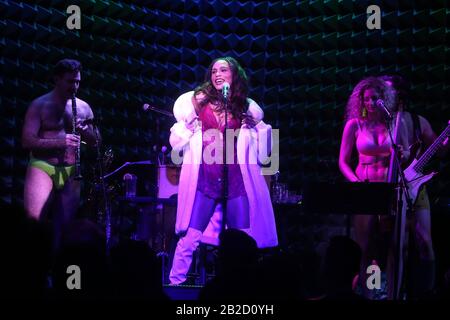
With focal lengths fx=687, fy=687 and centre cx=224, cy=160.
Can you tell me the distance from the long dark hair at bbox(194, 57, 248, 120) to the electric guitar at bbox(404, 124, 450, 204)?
1443 mm

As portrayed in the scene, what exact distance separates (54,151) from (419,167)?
2867 millimetres

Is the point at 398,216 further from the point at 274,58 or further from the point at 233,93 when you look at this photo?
the point at 274,58

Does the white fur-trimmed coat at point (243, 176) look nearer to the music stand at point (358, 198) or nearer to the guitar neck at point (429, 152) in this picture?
the music stand at point (358, 198)

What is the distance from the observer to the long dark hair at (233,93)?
18.7 ft

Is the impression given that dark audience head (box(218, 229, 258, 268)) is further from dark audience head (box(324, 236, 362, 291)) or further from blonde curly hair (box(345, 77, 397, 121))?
blonde curly hair (box(345, 77, 397, 121))

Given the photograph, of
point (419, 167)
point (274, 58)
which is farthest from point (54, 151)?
point (274, 58)

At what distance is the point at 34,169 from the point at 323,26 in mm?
3699

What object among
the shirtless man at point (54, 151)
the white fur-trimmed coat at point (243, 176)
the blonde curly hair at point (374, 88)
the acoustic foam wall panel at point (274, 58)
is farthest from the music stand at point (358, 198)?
the acoustic foam wall panel at point (274, 58)

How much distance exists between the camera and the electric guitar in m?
5.21

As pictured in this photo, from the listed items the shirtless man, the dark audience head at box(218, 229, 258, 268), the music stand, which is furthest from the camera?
the shirtless man

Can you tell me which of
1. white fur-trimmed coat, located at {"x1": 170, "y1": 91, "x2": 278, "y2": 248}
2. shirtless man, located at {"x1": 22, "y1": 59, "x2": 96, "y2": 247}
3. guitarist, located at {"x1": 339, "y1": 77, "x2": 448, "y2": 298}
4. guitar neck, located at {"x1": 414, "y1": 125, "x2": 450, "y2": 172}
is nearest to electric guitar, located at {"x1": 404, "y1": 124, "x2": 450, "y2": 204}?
guitar neck, located at {"x1": 414, "y1": 125, "x2": 450, "y2": 172}

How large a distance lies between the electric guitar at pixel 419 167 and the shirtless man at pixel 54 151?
2583 mm

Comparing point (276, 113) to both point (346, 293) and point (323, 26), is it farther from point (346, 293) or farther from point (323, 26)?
point (346, 293)

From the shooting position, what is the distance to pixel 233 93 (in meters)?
5.81
